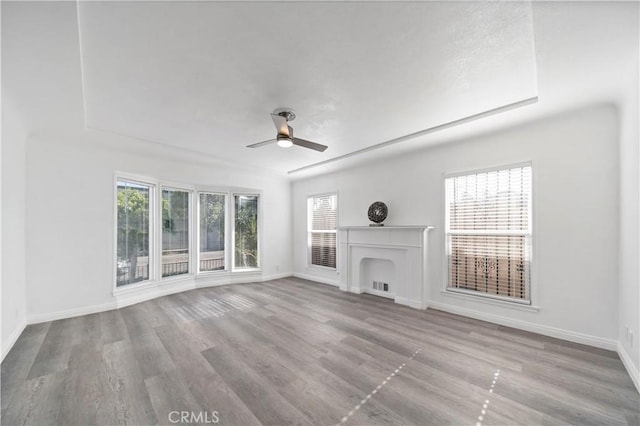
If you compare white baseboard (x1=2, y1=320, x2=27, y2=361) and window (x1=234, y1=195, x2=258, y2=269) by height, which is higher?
window (x1=234, y1=195, x2=258, y2=269)

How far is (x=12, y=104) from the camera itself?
262 cm

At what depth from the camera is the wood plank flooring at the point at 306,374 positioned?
184 centimetres

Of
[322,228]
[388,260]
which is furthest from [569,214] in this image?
[322,228]

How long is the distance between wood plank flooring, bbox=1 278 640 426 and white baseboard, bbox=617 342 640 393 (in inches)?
2.5

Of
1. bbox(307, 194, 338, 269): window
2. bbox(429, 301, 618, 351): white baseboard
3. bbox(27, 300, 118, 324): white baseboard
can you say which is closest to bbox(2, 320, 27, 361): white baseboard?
bbox(27, 300, 118, 324): white baseboard

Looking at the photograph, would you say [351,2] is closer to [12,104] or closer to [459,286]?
[12,104]

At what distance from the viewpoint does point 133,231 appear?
4594mm

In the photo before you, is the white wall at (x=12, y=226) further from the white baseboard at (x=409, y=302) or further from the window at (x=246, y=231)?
the white baseboard at (x=409, y=302)

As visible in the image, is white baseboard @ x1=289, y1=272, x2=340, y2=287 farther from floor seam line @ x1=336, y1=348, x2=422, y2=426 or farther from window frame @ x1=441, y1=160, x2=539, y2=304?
floor seam line @ x1=336, y1=348, x2=422, y2=426

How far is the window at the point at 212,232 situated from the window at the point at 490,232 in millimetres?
4694

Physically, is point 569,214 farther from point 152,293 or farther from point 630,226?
point 152,293

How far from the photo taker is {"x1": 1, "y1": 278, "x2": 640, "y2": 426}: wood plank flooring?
1838 millimetres

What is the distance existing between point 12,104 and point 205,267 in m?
3.86

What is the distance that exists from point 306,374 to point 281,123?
8.27 feet
